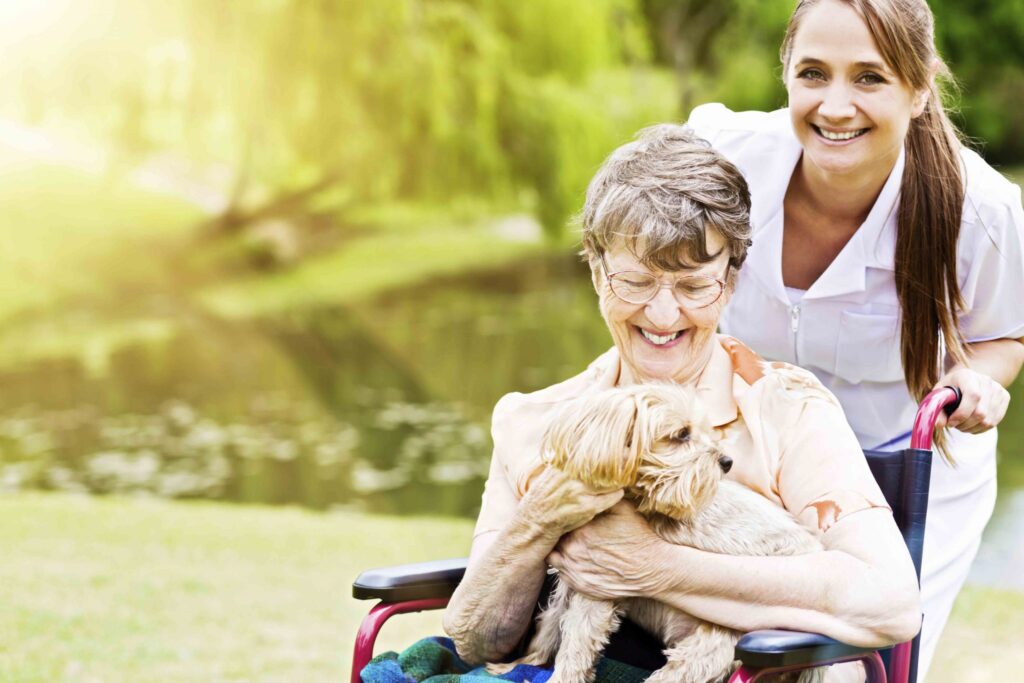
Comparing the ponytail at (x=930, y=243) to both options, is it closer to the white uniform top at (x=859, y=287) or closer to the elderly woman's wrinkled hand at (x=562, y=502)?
the white uniform top at (x=859, y=287)

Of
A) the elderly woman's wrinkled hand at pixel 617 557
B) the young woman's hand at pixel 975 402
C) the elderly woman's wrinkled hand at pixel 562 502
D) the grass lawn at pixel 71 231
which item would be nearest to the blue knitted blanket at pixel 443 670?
the elderly woman's wrinkled hand at pixel 617 557

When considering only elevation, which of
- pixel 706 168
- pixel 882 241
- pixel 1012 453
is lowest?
pixel 1012 453

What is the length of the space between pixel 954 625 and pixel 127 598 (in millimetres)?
4291

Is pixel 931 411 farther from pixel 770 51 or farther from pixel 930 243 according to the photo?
pixel 770 51

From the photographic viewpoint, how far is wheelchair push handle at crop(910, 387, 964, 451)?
2.08 m

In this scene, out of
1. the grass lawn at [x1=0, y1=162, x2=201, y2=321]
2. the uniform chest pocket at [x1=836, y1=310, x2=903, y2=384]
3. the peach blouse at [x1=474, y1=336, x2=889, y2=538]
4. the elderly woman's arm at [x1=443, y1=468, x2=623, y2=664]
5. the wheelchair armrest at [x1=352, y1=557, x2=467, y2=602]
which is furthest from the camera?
the grass lawn at [x1=0, y1=162, x2=201, y2=321]

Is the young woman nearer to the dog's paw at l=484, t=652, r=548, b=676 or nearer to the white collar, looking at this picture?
the white collar

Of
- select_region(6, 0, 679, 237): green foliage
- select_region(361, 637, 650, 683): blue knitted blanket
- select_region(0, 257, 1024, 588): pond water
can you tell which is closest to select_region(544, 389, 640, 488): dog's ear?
select_region(361, 637, 650, 683): blue knitted blanket

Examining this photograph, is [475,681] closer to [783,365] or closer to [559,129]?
[783,365]

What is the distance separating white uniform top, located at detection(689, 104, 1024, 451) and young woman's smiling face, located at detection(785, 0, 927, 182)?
0.49 ft

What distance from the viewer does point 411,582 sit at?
212 cm

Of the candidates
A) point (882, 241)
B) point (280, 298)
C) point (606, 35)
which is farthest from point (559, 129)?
point (882, 241)

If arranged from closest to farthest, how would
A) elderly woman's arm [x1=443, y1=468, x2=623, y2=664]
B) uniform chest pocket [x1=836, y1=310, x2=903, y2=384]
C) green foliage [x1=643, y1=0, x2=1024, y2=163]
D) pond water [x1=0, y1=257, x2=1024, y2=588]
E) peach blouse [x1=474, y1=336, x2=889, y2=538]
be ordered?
1. elderly woman's arm [x1=443, y1=468, x2=623, y2=664]
2. peach blouse [x1=474, y1=336, x2=889, y2=538]
3. uniform chest pocket [x1=836, y1=310, x2=903, y2=384]
4. pond water [x1=0, y1=257, x2=1024, y2=588]
5. green foliage [x1=643, y1=0, x2=1024, y2=163]

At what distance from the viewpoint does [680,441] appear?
Answer: 68.0 inches
